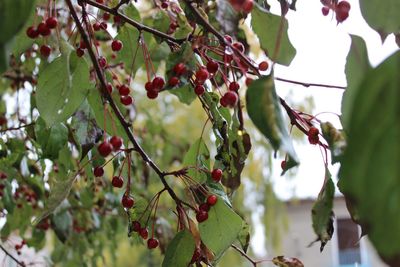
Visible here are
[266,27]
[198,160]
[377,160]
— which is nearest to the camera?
[377,160]

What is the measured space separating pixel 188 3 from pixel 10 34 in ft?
1.08

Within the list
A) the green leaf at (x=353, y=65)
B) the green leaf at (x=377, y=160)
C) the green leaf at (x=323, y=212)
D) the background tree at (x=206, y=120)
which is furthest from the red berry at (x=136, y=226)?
the green leaf at (x=377, y=160)

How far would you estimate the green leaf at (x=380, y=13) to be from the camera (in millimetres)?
632

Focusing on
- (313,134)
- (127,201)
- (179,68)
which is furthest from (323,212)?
(127,201)

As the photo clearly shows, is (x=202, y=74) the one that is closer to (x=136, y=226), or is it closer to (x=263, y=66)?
(x=263, y=66)

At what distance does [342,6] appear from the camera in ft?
2.56

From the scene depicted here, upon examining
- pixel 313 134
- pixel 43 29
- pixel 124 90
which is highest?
pixel 43 29

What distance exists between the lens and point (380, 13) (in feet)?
2.08

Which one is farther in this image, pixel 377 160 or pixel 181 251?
pixel 181 251

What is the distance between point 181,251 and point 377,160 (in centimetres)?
54

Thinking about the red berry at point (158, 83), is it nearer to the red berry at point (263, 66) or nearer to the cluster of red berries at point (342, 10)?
the red berry at point (263, 66)

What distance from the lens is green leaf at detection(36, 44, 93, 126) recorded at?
2.87 ft

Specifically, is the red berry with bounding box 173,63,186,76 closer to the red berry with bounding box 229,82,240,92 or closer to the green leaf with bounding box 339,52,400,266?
the red berry with bounding box 229,82,240,92

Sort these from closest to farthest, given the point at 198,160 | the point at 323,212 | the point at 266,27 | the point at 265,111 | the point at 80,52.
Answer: the point at 265,111 < the point at 323,212 < the point at 266,27 < the point at 80,52 < the point at 198,160
